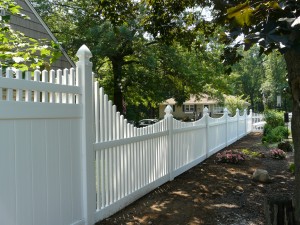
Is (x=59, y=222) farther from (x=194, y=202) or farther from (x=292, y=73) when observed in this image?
(x=292, y=73)

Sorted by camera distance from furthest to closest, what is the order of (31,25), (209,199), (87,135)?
(31,25), (209,199), (87,135)

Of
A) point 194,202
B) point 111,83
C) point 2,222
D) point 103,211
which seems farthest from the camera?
point 111,83

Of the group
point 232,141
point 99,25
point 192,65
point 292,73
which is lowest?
point 232,141

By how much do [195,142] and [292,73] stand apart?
19.2ft

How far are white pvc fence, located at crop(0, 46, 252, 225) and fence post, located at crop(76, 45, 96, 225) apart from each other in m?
0.01

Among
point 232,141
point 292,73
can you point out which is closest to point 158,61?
point 232,141

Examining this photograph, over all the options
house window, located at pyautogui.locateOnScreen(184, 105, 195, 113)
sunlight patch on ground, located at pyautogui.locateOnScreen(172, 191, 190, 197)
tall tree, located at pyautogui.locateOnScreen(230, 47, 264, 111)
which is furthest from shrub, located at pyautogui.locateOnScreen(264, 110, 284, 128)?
tall tree, located at pyautogui.locateOnScreen(230, 47, 264, 111)

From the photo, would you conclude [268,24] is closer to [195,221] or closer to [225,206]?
[195,221]

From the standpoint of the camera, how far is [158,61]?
1884 cm

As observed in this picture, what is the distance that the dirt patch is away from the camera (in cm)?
489

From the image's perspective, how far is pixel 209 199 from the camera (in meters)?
5.99

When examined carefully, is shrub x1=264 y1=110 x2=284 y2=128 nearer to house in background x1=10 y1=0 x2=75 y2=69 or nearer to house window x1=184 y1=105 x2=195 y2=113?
house in background x1=10 y1=0 x2=75 y2=69

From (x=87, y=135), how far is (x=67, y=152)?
411 millimetres

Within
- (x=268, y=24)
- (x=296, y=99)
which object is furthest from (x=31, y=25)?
(x=268, y=24)
